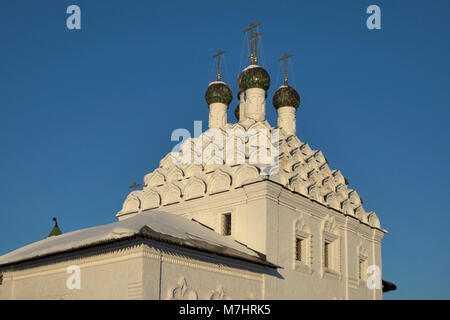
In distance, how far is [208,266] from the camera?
12016 millimetres

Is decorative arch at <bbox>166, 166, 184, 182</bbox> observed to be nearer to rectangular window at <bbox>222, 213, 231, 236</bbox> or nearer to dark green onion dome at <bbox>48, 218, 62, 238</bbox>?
rectangular window at <bbox>222, 213, 231, 236</bbox>

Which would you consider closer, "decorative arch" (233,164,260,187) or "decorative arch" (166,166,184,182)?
"decorative arch" (233,164,260,187)

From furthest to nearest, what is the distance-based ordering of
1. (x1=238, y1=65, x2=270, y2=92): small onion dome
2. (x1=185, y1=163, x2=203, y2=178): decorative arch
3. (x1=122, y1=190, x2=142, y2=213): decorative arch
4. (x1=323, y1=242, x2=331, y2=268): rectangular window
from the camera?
(x1=238, y1=65, x2=270, y2=92): small onion dome
(x1=122, y1=190, x2=142, y2=213): decorative arch
(x1=323, y1=242, x2=331, y2=268): rectangular window
(x1=185, y1=163, x2=203, y2=178): decorative arch

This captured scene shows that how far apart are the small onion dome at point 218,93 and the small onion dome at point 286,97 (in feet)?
5.62

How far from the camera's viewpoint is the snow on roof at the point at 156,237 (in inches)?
432

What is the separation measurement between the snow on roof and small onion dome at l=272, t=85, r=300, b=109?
6364 millimetres

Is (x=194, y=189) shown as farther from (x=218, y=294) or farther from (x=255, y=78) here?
(x=255, y=78)

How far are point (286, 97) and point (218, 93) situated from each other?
94.8 inches

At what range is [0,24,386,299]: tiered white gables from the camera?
11227mm

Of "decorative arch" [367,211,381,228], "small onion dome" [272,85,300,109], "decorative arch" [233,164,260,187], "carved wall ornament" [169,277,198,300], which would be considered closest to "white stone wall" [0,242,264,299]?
"carved wall ornament" [169,277,198,300]

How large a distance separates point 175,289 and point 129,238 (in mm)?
1506

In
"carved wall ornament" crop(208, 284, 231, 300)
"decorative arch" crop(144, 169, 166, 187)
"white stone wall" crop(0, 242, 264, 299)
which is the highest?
"decorative arch" crop(144, 169, 166, 187)

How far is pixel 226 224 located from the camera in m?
15.0
